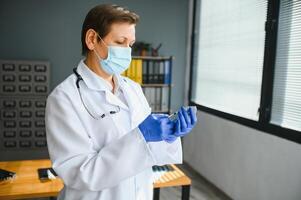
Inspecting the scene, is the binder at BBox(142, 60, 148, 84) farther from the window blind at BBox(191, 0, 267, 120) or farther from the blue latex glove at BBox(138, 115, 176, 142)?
the blue latex glove at BBox(138, 115, 176, 142)

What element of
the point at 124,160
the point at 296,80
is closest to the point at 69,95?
the point at 124,160

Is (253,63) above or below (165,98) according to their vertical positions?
above

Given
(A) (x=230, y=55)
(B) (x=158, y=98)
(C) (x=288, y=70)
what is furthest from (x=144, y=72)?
(C) (x=288, y=70)

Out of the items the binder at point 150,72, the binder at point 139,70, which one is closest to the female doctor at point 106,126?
the binder at point 139,70

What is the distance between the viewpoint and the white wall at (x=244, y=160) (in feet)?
7.89

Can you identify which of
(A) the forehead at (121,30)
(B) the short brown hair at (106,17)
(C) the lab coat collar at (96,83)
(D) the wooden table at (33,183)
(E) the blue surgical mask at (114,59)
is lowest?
(D) the wooden table at (33,183)

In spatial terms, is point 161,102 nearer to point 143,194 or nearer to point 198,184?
point 198,184

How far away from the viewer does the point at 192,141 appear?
13.8 feet

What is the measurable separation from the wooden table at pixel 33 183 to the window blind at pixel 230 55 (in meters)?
1.38

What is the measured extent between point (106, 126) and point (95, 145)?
0.08 metres

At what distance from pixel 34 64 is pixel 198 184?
2698mm

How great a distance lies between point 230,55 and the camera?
3.37 metres

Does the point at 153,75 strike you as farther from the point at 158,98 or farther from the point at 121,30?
the point at 121,30

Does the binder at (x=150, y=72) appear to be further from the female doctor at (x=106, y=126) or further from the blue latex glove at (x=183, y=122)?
the blue latex glove at (x=183, y=122)
